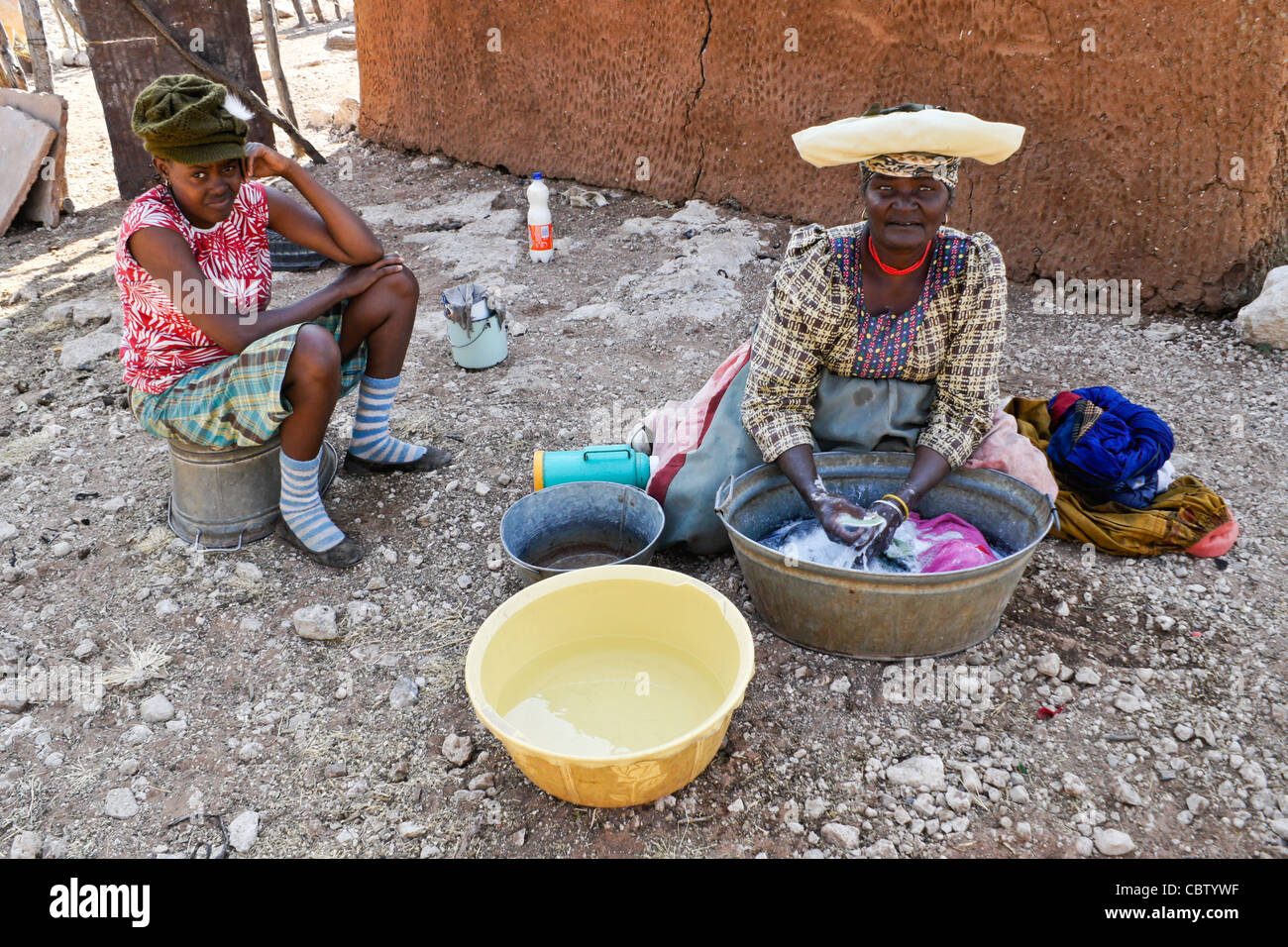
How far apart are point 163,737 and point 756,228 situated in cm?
358

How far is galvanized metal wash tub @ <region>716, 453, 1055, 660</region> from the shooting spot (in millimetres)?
1974

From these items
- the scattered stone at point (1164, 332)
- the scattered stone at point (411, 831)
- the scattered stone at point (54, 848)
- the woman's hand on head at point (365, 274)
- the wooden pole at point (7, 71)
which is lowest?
the scattered stone at point (54, 848)

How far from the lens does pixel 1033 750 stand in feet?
6.40

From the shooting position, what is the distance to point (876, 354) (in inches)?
89.7

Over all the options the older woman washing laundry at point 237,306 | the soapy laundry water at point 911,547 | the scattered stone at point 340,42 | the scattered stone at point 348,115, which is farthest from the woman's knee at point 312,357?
the scattered stone at point 340,42

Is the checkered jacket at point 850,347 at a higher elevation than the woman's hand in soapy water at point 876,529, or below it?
higher

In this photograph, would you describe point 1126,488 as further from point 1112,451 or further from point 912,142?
point 912,142

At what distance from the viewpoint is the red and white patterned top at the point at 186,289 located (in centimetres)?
234

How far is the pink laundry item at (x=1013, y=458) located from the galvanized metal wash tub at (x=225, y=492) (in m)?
1.93

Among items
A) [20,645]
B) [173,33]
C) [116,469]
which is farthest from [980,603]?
[173,33]

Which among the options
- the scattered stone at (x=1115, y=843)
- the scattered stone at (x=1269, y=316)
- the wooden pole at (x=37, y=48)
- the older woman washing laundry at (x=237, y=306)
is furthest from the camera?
the wooden pole at (x=37, y=48)

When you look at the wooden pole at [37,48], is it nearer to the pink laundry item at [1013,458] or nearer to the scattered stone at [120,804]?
the scattered stone at [120,804]

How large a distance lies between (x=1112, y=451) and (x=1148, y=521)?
0.21 metres

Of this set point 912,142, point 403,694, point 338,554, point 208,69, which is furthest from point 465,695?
point 208,69
